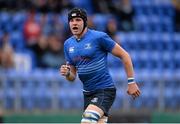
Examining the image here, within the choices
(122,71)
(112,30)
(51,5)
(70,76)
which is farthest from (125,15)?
(70,76)

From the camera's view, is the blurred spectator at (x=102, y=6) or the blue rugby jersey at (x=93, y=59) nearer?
the blue rugby jersey at (x=93, y=59)

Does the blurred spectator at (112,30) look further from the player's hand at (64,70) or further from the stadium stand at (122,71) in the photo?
the player's hand at (64,70)

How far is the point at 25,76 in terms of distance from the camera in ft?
52.3

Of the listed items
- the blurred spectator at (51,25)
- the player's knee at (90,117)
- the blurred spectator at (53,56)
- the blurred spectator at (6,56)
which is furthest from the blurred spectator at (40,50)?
the player's knee at (90,117)

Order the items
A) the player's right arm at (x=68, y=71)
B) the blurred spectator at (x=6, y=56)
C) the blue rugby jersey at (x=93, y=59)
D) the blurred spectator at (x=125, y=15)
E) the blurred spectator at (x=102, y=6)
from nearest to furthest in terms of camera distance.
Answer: the player's right arm at (x=68, y=71)
the blue rugby jersey at (x=93, y=59)
the blurred spectator at (x=6, y=56)
the blurred spectator at (x=125, y=15)
the blurred spectator at (x=102, y=6)

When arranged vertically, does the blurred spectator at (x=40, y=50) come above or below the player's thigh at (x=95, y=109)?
below

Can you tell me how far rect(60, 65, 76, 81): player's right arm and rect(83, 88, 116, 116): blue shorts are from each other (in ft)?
1.09

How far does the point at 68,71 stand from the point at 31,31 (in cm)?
824

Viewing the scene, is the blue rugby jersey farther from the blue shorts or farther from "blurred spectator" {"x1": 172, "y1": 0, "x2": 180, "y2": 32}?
"blurred spectator" {"x1": 172, "y1": 0, "x2": 180, "y2": 32}

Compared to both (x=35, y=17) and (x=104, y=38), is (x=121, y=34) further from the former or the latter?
(x=104, y=38)

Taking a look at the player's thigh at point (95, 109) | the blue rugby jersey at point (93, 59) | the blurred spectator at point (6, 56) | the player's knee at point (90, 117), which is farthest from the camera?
the blurred spectator at point (6, 56)

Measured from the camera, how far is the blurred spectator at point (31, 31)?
18.0 meters

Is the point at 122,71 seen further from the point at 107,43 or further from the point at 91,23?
the point at 107,43

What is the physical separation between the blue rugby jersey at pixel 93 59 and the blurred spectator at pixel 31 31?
791 cm
